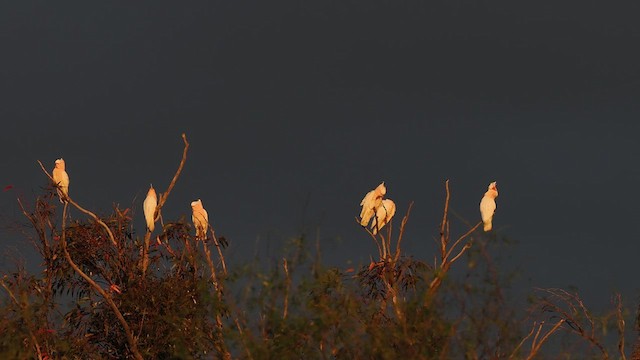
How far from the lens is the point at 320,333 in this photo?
14047 millimetres

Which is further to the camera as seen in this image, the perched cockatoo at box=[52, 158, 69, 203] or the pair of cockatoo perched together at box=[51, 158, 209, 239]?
the perched cockatoo at box=[52, 158, 69, 203]

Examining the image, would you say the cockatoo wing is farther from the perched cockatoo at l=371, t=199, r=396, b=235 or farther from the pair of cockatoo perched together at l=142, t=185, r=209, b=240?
the pair of cockatoo perched together at l=142, t=185, r=209, b=240

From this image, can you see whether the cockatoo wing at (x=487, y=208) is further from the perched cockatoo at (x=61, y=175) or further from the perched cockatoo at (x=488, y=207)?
the perched cockatoo at (x=61, y=175)

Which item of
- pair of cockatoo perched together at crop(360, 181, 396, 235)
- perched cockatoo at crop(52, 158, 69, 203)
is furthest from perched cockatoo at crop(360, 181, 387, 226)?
perched cockatoo at crop(52, 158, 69, 203)

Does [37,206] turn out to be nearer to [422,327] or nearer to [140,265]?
[140,265]

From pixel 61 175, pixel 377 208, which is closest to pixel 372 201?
pixel 377 208

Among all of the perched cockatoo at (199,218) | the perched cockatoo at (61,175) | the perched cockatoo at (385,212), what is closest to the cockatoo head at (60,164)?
the perched cockatoo at (61,175)

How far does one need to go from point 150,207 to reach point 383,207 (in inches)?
174

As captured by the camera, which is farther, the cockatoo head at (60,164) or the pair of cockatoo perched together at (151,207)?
the cockatoo head at (60,164)

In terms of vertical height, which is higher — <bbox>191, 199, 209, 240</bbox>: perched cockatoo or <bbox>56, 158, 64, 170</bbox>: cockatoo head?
<bbox>56, 158, 64, 170</bbox>: cockatoo head

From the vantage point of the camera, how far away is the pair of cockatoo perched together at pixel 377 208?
23.0 meters

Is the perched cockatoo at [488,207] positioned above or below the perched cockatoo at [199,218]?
below

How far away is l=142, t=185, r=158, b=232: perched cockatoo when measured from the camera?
21.8 meters

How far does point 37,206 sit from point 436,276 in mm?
8482
